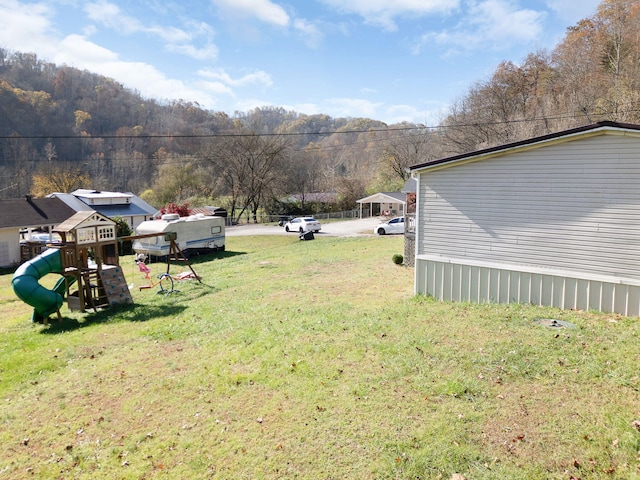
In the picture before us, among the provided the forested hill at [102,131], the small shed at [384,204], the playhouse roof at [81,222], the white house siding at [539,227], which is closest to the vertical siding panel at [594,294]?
the white house siding at [539,227]

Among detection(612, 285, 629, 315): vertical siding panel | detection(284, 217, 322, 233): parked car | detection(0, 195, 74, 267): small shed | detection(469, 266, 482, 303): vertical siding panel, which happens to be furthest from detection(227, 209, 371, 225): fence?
detection(612, 285, 629, 315): vertical siding panel

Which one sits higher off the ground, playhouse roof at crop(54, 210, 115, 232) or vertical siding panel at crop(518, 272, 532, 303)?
playhouse roof at crop(54, 210, 115, 232)

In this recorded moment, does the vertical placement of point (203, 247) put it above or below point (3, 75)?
below

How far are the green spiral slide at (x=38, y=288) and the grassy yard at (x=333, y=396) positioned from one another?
4.01 ft

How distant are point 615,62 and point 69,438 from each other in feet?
128

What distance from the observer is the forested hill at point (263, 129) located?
33.0 meters

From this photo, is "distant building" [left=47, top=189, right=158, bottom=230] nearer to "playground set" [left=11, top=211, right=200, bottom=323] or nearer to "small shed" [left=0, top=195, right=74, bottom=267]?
"small shed" [left=0, top=195, right=74, bottom=267]

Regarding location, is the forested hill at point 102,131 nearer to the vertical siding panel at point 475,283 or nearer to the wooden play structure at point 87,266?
the wooden play structure at point 87,266

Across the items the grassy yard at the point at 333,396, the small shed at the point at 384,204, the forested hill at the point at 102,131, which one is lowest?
the grassy yard at the point at 333,396

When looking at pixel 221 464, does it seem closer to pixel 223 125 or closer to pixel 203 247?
pixel 203 247

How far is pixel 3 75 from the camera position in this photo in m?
77.4

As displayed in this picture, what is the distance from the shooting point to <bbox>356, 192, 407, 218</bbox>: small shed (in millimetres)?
48375

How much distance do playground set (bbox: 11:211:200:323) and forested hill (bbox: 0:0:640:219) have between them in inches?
891

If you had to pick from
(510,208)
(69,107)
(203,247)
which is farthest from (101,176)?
(510,208)
